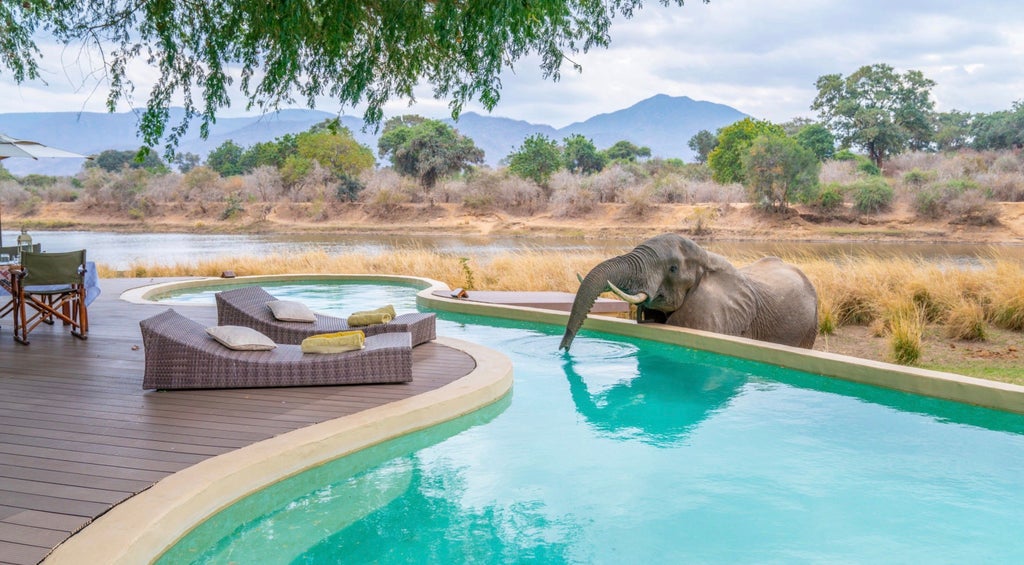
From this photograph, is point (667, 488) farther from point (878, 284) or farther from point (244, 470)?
point (878, 284)

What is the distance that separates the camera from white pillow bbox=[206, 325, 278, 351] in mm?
5105

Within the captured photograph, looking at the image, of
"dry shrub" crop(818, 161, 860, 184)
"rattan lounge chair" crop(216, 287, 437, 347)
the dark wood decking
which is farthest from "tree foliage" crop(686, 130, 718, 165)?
the dark wood decking

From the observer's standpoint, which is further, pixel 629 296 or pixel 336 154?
pixel 336 154

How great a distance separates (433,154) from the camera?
46188mm

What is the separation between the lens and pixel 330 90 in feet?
23.3

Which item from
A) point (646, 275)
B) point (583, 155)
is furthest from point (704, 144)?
point (646, 275)

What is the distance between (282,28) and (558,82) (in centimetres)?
299

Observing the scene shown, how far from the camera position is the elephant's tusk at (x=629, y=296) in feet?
21.8

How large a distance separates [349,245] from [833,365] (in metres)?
25.8

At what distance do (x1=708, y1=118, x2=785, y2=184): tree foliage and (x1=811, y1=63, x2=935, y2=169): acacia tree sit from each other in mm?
9527

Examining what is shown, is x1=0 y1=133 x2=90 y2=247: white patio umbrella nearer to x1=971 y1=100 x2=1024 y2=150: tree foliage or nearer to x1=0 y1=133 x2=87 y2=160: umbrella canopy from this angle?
x1=0 y1=133 x2=87 y2=160: umbrella canopy

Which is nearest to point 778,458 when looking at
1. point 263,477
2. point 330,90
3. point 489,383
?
point 489,383

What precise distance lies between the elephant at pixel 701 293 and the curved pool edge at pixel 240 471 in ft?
5.16

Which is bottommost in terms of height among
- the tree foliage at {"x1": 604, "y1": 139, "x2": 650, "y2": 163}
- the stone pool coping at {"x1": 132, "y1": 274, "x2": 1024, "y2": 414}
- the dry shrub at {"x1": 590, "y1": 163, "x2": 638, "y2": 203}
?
the stone pool coping at {"x1": 132, "y1": 274, "x2": 1024, "y2": 414}
